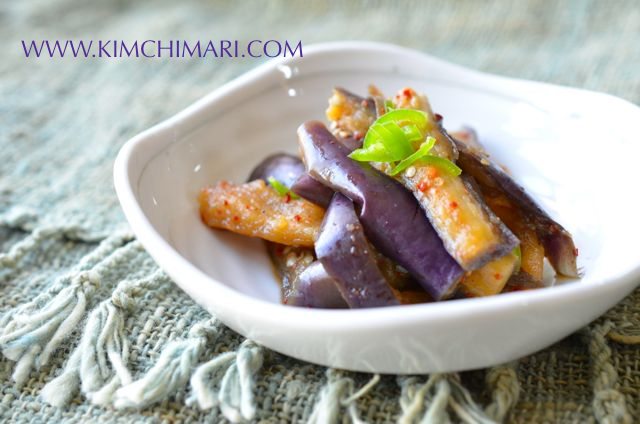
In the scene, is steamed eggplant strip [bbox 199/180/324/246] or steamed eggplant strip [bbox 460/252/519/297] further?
steamed eggplant strip [bbox 199/180/324/246]

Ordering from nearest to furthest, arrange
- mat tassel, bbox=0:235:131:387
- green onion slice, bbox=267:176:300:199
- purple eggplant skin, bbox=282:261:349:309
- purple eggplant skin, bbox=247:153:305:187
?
purple eggplant skin, bbox=282:261:349:309 < mat tassel, bbox=0:235:131:387 < green onion slice, bbox=267:176:300:199 < purple eggplant skin, bbox=247:153:305:187

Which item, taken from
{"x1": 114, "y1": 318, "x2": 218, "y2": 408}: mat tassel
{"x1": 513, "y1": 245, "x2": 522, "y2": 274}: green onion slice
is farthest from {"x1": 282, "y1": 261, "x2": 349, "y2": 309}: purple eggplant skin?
{"x1": 513, "y1": 245, "x2": 522, "y2": 274}: green onion slice

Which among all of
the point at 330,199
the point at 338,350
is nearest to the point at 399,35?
the point at 330,199

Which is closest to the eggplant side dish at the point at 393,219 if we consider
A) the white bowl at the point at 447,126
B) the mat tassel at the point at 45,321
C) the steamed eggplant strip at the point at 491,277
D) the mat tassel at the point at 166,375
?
the steamed eggplant strip at the point at 491,277

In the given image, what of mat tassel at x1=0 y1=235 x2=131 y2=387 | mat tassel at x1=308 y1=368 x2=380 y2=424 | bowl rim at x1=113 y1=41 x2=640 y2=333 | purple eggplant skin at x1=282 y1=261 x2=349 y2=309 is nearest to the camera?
bowl rim at x1=113 y1=41 x2=640 y2=333

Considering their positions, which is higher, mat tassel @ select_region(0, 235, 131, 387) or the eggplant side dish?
the eggplant side dish

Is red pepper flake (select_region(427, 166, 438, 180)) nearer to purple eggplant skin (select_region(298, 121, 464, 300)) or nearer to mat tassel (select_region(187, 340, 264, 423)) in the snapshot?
purple eggplant skin (select_region(298, 121, 464, 300))

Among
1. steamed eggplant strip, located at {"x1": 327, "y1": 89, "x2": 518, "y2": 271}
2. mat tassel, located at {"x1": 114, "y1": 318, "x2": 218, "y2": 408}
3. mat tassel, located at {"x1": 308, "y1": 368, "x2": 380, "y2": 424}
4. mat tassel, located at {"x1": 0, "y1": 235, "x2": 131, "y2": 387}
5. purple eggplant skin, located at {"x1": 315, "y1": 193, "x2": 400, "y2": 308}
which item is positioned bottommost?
mat tassel, located at {"x1": 0, "y1": 235, "x2": 131, "y2": 387}
